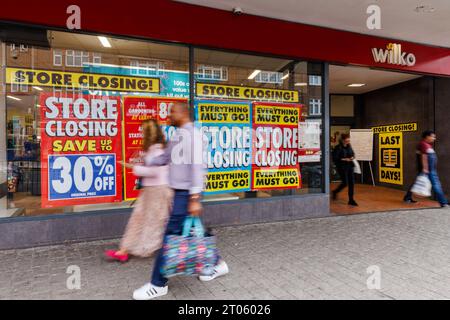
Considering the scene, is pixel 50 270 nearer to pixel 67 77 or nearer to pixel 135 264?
pixel 135 264

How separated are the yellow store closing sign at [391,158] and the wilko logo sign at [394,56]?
11.2 feet

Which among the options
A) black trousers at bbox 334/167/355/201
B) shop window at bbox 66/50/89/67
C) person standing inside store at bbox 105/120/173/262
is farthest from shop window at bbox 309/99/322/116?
shop window at bbox 66/50/89/67

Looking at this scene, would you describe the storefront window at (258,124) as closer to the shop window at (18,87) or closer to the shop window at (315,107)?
the shop window at (315,107)

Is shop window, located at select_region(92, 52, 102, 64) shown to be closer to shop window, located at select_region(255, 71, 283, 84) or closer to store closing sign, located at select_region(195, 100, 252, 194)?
store closing sign, located at select_region(195, 100, 252, 194)

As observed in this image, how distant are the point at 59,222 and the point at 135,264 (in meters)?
1.60

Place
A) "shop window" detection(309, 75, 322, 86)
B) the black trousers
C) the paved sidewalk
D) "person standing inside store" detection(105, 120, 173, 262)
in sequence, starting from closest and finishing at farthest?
the paved sidewalk, "person standing inside store" detection(105, 120, 173, 262), "shop window" detection(309, 75, 322, 86), the black trousers

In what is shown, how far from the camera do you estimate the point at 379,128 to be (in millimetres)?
A: 11227

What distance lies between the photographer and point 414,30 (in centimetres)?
669

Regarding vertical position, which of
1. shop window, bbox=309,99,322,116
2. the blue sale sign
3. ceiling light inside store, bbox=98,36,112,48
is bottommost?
the blue sale sign

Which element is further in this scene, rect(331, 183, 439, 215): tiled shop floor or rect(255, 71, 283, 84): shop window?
rect(331, 183, 439, 215): tiled shop floor

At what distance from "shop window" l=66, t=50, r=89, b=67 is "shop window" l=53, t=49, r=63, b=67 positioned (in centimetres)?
9

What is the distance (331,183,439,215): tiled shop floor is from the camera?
7.20m

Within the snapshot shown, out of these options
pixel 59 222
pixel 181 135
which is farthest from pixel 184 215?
pixel 59 222
